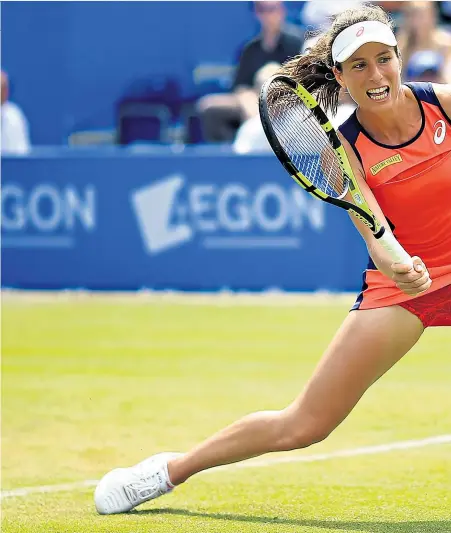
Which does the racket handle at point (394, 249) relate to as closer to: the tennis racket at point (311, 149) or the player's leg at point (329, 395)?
the tennis racket at point (311, 149)

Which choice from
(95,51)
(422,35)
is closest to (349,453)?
(422,35)

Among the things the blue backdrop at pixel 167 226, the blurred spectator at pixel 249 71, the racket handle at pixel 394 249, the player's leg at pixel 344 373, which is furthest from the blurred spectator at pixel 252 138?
the racket handle at pixel 394 249

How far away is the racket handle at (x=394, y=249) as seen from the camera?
466cm

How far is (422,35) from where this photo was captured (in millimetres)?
12930

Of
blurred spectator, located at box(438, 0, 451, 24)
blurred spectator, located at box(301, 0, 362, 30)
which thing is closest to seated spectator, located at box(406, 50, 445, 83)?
blurred spectator, located at box(301, 0, 362, 30)

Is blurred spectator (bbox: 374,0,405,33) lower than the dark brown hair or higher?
higher

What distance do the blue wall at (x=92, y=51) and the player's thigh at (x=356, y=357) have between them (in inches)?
455

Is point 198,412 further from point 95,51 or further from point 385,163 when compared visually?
point 95,51

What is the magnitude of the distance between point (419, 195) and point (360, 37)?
0.67 m

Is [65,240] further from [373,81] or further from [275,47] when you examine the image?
[373,81]

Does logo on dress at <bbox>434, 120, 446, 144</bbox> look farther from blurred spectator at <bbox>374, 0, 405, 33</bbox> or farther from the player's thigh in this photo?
blurred spectator at <bbox>374, 0, 405, 33</bbox>

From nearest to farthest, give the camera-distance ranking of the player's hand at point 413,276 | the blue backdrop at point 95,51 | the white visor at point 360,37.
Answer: the player's hand at point 413,276 < the white visor at point 360,37 < the blue backdrop at point 95,51

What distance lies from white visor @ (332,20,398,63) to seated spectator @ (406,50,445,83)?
747 cm

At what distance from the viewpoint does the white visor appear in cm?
475
